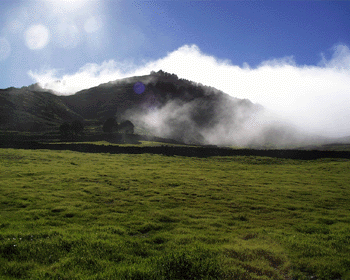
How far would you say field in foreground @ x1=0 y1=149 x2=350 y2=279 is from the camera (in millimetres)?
7586

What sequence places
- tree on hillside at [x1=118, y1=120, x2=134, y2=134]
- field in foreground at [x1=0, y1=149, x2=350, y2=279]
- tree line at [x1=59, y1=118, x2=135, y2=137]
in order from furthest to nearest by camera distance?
1. tree on hillside at [x1=118, y1=120, x2=134, y2=134]
2. tree line at [x1=59, y1=118, x2=135, y2=137]
3. field in foreground at [x1=0, y1=149, x2=350, y2=279]

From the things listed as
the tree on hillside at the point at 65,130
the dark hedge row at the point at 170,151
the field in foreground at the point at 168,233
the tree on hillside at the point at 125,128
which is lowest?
the field in foreground at the point at 168,233

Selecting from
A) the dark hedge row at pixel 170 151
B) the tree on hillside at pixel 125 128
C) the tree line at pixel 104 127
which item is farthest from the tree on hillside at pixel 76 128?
the dark hedge row at pixel 170 151

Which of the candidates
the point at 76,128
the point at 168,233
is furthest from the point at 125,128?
the point at 168,233

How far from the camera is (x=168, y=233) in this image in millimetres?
11484

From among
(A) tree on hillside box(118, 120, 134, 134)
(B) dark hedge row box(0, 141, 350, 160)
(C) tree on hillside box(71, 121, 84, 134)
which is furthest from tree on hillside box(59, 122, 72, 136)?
(B) dark hedge row box(0, 141, 350, 160)

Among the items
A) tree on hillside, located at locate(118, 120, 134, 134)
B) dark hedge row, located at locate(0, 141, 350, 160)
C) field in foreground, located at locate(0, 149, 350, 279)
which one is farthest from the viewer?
tree on hillside, located at locate(118, 120, 134, 134)

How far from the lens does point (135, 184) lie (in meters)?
26.3

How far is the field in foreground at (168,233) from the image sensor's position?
759 cm

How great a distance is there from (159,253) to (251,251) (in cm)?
421

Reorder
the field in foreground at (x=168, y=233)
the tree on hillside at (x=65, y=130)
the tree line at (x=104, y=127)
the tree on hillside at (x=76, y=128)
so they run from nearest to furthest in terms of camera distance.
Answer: the field in foreground at (x=168, y=233) < the tree on hillside at (x=65, y=130) < the tree line at (x=104, y=127) < the tree on hillside at (x=76, y=128)

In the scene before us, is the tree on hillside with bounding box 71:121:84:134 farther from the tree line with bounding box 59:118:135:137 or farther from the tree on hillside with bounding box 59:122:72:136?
the tree on hillside with bounding box 59:122:72:136

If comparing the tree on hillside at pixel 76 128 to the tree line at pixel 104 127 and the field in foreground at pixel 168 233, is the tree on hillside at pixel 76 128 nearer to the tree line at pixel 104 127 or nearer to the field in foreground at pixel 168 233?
the tree line at pixel 104 127

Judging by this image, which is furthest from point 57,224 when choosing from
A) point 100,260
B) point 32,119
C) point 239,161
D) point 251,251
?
point 32,119
